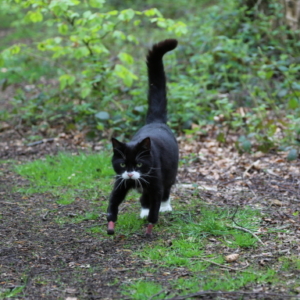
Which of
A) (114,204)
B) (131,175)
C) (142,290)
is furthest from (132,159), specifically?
(142,290)

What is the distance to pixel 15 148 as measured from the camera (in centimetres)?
682

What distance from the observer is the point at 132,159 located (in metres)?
3.57

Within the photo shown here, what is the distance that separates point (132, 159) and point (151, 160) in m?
0.19

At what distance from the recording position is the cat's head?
11.7 feet

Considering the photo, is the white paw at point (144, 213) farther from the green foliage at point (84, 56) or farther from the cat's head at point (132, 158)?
the green foliage at point (84, 56)

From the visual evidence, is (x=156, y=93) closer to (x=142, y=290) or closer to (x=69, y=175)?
(x=69, y=175)

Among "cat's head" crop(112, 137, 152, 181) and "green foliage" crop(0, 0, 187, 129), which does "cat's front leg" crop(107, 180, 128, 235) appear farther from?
"green foliage" crop(0, 0, 187, 129)

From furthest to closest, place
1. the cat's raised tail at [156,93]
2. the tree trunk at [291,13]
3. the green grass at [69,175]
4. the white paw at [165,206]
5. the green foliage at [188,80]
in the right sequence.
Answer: the tree trunk at [291,13] → the green foliage at [188,80] → the green grass at [69,175] → the cat's raised tail at [156,93] → the white paw at [165,206]

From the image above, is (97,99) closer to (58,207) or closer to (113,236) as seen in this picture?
(58,207)

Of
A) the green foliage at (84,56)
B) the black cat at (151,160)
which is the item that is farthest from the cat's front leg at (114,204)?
the green foliage at (84,56)

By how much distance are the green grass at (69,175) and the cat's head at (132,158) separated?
51.8 inches

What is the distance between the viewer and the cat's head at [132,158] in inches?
140

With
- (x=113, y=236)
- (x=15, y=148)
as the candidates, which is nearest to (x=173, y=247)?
(x=113, y=236)

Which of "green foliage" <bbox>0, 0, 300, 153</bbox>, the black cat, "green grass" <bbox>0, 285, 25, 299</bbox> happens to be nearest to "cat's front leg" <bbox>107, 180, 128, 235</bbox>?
the black cat
